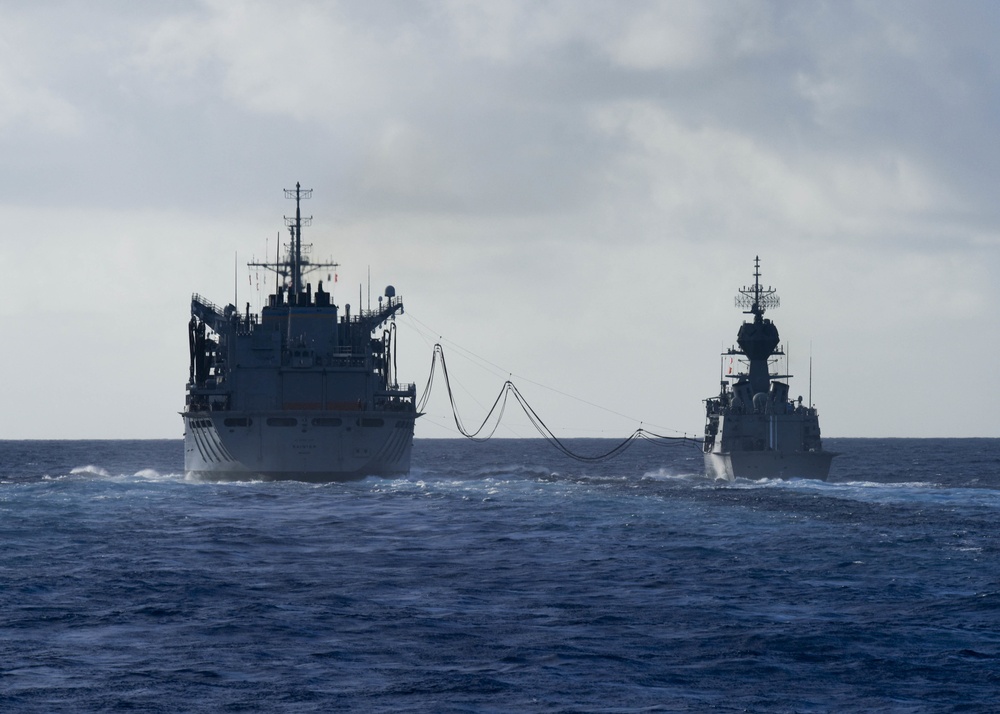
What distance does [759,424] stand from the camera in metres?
77.5

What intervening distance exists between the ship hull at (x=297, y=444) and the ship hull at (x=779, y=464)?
A: 22241mm

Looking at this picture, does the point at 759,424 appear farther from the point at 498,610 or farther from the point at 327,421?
the point at 498,610

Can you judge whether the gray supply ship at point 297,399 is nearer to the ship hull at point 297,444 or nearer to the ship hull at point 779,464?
the ship hull at point 297,444

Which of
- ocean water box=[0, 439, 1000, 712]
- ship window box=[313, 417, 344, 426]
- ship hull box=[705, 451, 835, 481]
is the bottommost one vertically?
ocean water box=[0, 439, 1000, 712]

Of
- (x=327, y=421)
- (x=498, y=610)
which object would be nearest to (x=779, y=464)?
(x=327, y=421)

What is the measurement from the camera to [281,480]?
67.3 m

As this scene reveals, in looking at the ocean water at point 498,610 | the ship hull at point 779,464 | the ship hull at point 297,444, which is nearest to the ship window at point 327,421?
the ship hull at point 297,444

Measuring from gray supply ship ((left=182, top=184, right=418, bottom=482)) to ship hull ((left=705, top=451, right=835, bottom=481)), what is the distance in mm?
20681

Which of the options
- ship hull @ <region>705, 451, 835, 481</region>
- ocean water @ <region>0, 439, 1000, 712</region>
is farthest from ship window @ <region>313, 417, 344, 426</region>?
ship hull @ <region>705, 451, 835, 481</region>

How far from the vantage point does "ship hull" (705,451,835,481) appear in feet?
244

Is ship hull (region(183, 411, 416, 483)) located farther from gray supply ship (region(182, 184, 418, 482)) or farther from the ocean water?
the ocean water

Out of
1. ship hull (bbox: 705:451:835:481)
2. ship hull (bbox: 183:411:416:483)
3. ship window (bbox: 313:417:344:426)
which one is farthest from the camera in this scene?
ship hull (bbox: 705:451:835:481)

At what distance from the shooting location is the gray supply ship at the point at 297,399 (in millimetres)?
67125

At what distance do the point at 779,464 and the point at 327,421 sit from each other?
28.2 metres
